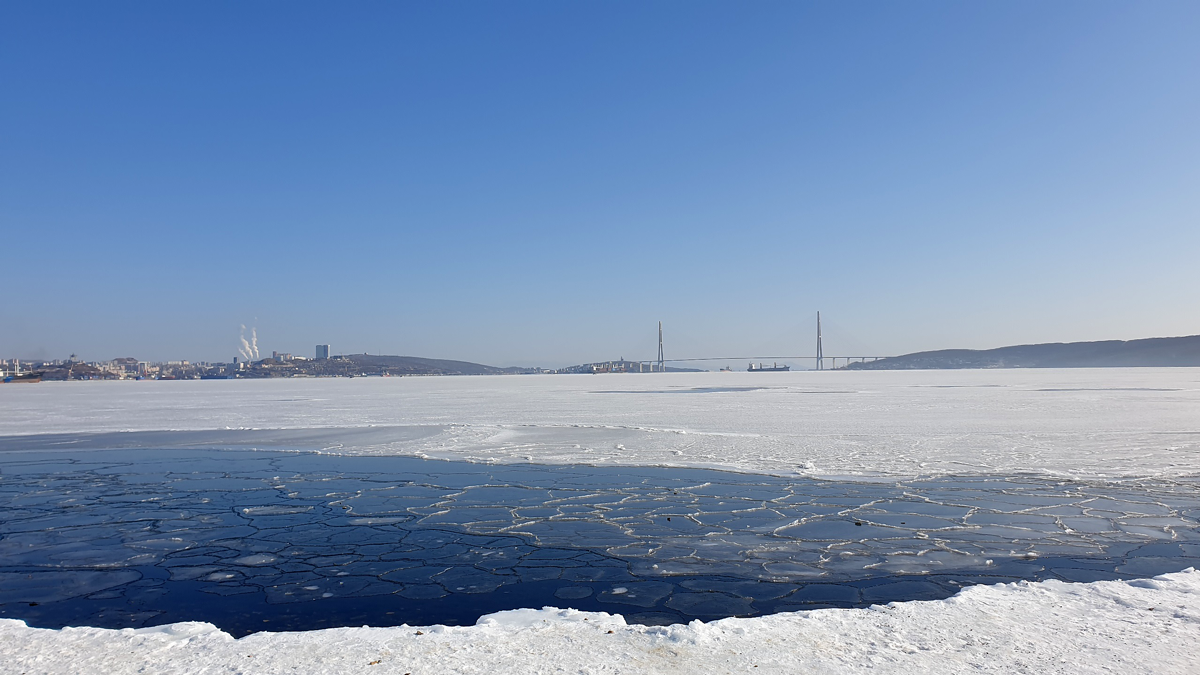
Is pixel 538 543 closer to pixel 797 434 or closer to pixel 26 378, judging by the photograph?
pixel 797 434

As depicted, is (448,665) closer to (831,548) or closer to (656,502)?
(831,548)

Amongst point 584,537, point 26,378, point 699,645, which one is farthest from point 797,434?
point 26,378

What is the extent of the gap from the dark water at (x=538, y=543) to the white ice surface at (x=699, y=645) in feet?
0.88

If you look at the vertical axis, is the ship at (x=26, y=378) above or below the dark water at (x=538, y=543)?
above

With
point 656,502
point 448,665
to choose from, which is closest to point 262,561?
point 448,665

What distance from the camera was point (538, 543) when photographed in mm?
5305

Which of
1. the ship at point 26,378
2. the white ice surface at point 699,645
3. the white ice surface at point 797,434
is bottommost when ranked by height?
the white ice surface at point 797,434

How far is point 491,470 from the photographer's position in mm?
9078

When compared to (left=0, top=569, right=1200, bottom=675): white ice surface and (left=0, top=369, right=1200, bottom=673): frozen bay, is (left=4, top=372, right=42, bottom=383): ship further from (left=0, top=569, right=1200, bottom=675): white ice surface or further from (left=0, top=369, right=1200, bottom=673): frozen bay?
(left=0, top=569, right=1200, bottom=675): white ice surface

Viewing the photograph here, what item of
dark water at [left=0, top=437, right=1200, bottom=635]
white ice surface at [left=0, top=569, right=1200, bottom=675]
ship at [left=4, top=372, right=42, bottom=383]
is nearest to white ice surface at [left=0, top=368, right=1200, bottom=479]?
dark water at [left=0, top=437, right=1200, bottom=635]

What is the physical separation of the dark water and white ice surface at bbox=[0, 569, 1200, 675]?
0.88 ft

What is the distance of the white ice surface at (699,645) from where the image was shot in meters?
2.97

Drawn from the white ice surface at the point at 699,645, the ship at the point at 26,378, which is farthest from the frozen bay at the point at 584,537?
the ship at the point at 26,378

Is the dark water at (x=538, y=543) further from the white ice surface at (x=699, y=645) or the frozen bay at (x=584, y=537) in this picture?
the white ice surface at (x=699, y=645)
